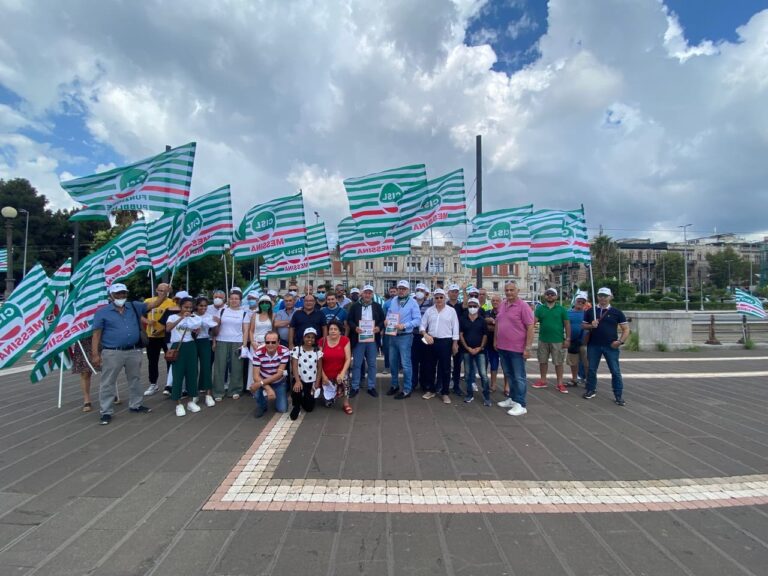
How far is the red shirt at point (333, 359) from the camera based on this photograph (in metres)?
5.93

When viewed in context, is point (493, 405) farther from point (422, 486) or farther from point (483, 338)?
Result: point (422, 486)

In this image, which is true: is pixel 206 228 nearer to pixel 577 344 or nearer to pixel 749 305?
pixel 577 344

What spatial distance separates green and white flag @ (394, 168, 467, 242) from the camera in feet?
28.1

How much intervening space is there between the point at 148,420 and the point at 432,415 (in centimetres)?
407

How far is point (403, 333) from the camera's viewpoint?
21.9 ft

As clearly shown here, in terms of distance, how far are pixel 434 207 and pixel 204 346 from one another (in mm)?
5459

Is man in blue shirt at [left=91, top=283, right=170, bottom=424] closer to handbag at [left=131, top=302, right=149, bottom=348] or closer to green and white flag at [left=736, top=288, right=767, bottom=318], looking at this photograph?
handbag at [left=131, top=302, right=149, bottom=348]

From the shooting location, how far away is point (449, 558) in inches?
104

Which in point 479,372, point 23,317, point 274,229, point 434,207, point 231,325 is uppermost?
point 434,207

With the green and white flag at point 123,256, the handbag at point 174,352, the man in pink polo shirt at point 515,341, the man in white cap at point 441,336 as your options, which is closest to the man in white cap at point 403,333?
the man in white cap at point 441,336

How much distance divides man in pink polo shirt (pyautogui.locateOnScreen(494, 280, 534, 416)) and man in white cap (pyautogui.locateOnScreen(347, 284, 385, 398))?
6.75 feet

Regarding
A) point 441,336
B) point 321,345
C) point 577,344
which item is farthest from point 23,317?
point 577,344

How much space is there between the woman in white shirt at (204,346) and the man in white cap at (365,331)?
227 cm

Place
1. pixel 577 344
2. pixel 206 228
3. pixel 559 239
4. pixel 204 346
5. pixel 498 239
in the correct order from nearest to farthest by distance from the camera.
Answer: pixel 204 346 < pixel 577 344 < pixel 206 228 < pixel 559 239 < pixel 498 239
